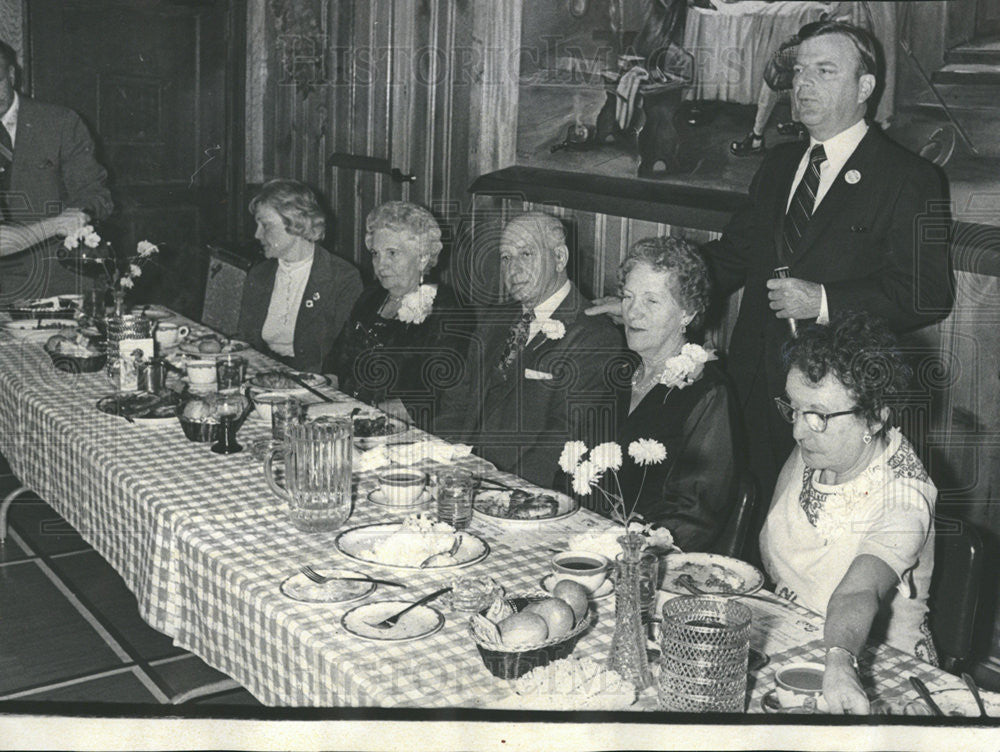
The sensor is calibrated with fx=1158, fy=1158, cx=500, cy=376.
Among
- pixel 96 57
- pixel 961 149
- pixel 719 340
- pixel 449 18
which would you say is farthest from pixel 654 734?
pixel 96 57

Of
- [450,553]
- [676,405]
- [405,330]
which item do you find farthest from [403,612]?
[405,330]

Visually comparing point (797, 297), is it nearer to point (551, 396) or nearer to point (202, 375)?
point (551, 396)

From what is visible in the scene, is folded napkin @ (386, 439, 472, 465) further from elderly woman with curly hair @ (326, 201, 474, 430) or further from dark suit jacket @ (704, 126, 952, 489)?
dark suit jacket @ (704, 126, 952, 489)

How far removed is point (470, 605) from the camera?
199 cm

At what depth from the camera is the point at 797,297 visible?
3270mm

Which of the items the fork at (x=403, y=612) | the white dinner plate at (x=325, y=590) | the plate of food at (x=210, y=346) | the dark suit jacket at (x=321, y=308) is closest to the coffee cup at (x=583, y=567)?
the fork at (x=403, y=612)

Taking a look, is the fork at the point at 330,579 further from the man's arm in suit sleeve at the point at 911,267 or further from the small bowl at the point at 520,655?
the man's arm in suit sleeve at the point at 911,267

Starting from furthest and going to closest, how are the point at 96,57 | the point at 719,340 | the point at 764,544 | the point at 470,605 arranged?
1. the point at 96,57
2. the point at 719,340
3. the point at 764,544
4. the point at 470,605

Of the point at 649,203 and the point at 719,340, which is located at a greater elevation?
the point at 649,203

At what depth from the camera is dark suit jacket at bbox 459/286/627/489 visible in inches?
128

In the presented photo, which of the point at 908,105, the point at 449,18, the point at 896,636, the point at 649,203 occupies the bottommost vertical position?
the point at 896,636

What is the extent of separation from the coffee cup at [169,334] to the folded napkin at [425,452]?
1501mm

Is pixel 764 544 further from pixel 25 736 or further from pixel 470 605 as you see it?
pixel 25 736

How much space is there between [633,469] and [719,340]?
1.66 meters
